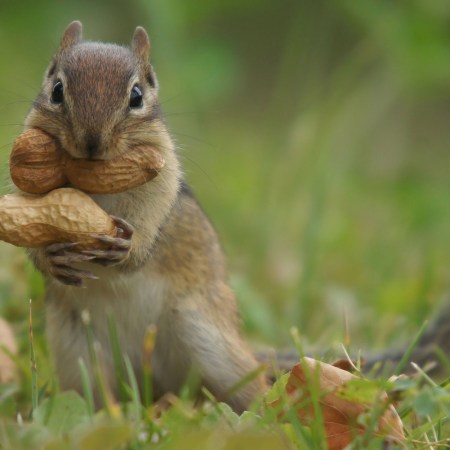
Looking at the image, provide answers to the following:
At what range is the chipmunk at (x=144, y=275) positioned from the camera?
2965 mm

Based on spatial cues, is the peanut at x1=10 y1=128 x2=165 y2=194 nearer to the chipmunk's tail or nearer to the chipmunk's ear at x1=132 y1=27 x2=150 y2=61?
the chipmunk's ear at x1=132 y1=27 x2=150 y2=61

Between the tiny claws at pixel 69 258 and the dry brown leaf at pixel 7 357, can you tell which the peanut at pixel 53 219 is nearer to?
the tiny claws at pixel 69 258

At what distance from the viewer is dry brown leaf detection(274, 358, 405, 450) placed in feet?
7.95

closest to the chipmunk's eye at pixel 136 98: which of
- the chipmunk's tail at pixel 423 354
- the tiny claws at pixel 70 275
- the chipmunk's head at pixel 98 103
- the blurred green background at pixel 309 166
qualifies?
the chipmunk's head at pixel 98 103

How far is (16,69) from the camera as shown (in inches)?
278

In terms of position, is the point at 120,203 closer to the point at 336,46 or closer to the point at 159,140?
the point at 159,140

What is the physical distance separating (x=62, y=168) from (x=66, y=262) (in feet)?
0.79

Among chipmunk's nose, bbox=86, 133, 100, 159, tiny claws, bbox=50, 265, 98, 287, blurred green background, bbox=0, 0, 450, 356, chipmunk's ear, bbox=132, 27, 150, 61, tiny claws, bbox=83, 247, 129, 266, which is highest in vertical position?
chipmunk's ear, bbox=132, 27, 150, 61

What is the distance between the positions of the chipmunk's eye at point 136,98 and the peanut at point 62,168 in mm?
112

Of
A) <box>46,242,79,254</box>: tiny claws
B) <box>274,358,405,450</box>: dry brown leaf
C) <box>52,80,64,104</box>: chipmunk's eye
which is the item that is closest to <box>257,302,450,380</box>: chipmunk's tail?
<box>46,242,79,254</box>: tiny claws

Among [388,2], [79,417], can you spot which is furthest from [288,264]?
[79,417]

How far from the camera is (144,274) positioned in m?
3.20

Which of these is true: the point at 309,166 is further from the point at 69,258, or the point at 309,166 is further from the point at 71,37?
the point at 69,258

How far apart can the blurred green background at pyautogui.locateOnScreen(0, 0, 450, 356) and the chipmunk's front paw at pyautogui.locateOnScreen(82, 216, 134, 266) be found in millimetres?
416
